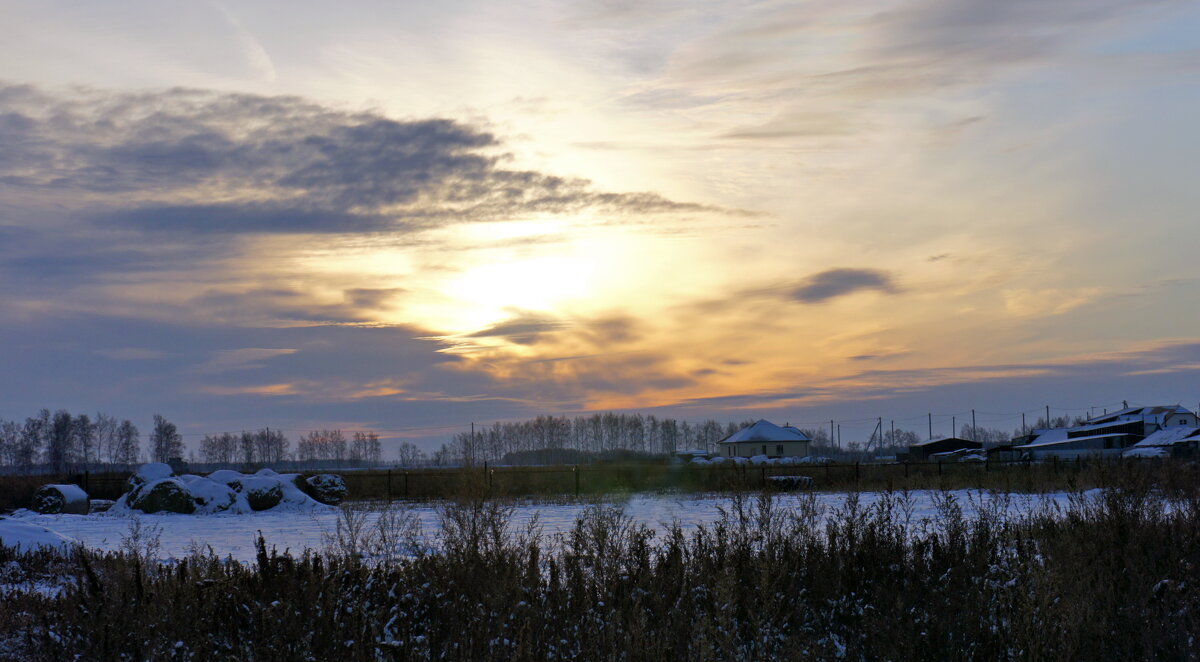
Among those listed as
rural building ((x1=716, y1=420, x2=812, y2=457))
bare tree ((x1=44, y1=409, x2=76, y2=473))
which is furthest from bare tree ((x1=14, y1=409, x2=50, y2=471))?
rural building ((x1=716, y1=420, x2=812, y2=457))

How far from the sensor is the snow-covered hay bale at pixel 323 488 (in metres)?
36.8

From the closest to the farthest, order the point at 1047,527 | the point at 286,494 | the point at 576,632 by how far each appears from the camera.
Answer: the point at 576,632 → the point at 1047,527 → the point at 286,494

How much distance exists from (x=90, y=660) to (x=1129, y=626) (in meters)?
10.2

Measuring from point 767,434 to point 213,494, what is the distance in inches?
3211

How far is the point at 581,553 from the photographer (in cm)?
1165

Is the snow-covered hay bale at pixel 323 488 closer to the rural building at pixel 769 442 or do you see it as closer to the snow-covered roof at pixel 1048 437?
the rural building at pixel 769 442

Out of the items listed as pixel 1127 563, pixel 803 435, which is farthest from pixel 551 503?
pixel 803 435

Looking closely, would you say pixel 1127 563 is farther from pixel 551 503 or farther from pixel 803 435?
pixel 803 435

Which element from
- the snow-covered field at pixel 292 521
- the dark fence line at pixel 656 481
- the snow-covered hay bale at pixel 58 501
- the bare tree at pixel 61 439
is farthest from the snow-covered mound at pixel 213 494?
the bare tree at pixel 61 439

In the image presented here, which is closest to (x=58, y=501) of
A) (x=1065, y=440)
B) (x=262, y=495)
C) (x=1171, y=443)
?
(x=262, y=495)

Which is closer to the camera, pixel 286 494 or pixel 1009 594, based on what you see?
pixel 1009 594

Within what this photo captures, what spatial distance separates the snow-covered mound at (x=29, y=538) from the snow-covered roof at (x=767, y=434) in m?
91.9

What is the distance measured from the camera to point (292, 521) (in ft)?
95.0

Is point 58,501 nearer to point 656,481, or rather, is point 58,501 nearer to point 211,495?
point 211,495
